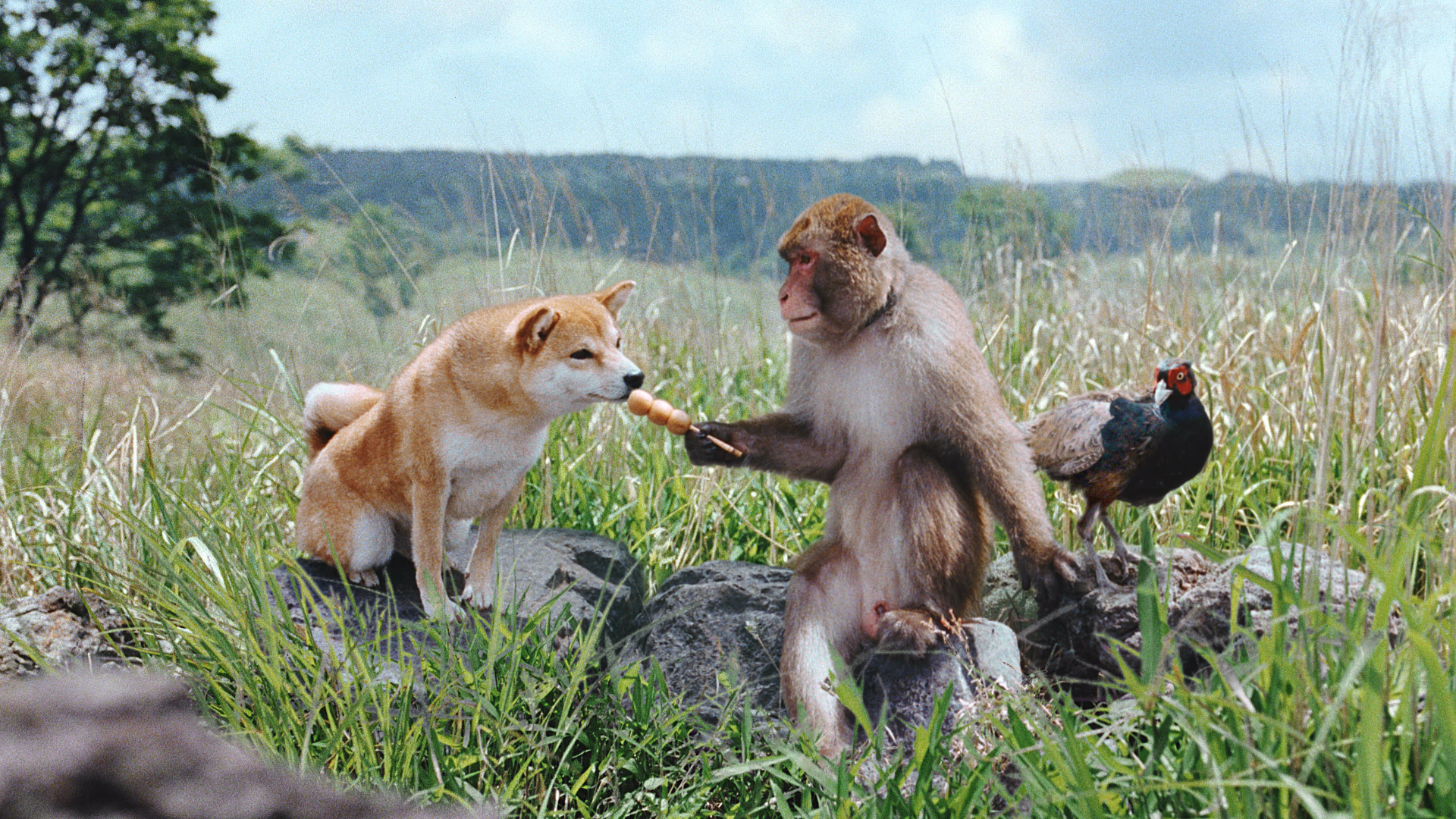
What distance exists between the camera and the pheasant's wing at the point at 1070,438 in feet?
10.6

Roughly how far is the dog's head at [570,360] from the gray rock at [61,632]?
5.51 feet

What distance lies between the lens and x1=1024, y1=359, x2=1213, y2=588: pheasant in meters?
3.17

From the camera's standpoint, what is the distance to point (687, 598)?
373 centimetres

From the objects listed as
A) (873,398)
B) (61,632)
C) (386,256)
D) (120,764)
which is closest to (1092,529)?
(873,398)

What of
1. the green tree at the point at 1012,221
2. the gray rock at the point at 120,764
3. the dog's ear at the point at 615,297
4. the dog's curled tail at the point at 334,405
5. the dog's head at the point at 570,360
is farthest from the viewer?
the green tree at the point at 1012,221

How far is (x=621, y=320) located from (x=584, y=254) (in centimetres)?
84

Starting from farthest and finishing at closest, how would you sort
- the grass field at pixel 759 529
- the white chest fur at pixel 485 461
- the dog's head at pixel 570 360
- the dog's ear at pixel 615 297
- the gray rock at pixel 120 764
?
the dog's ear at pixel 615 297, the white chest fur at pixel 485 461, the dog's head at pixel 570 360, the grass field at pixel 759 529, the gray rock at pixel 120 764

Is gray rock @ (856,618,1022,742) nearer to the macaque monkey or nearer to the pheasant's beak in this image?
the macaque monkey

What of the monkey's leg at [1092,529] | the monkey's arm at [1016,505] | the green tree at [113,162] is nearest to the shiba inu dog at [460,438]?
the monkey's arm at [1016,505]

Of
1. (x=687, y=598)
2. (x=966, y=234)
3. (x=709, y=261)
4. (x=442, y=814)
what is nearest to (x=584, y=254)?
(x=709, y=261)

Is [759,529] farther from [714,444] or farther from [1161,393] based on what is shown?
[1161,393]

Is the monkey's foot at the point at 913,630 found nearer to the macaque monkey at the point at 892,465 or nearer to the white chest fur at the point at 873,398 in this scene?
the macaque monkey at the point at 892,465

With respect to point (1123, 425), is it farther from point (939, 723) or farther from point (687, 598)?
point (687, 598)

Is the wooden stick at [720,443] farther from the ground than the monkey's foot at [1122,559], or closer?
farther from the ground
